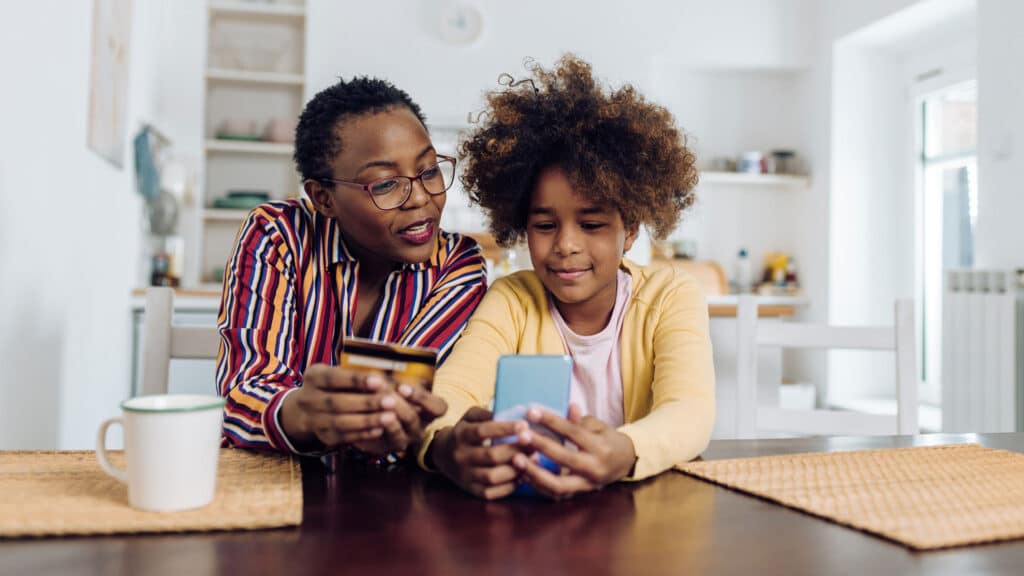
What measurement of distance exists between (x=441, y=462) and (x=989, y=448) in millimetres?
651

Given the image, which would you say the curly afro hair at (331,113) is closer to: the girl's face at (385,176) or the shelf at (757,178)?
the girl's face at (385,176)

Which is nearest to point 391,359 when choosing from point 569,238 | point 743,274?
point 569,238

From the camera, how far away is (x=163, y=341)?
1380 millimetres

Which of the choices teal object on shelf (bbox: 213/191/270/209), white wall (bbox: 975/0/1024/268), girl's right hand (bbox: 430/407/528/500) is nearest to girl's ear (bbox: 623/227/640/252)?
girl's right hand (bbox: 430/407/528/500)

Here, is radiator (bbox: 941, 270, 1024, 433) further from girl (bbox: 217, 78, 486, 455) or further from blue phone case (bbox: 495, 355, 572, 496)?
blue phone case (bbox: 495, 355, 572, 496)

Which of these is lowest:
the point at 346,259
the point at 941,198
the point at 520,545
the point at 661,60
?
the point at 520,545

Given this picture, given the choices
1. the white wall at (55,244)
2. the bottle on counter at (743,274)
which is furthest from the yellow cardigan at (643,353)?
the bottle on counter at (743,274)

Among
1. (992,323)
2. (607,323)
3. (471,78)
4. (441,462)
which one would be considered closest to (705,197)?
(471,78)

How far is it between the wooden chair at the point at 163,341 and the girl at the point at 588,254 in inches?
22.3

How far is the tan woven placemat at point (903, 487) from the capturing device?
0.62 m

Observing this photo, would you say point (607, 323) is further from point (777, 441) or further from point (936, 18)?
point (936, 18)

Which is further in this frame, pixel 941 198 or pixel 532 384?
pixel 941 198

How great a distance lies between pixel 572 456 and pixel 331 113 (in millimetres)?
657

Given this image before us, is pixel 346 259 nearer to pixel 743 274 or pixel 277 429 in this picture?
pixel 277 429
